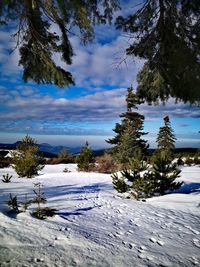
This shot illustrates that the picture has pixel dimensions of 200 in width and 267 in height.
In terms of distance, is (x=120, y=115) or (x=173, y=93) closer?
(x=173, y=93)

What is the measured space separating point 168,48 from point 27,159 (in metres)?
10.5

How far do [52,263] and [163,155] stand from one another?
7.08 metres

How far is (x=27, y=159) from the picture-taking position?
551 inches

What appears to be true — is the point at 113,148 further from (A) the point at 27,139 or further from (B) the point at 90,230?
(B) the point at 90,230

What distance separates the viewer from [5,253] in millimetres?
3424

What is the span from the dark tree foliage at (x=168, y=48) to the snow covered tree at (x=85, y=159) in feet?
38.8

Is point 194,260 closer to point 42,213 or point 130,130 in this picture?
point 42,213

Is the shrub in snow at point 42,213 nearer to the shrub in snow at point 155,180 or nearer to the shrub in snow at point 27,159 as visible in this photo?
the shrub in snow at point 155,180

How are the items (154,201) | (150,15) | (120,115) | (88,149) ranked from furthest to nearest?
(120,115)
(88,149)
(154,201)
(150,15)

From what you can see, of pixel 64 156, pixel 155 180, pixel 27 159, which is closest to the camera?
pixel 155 180

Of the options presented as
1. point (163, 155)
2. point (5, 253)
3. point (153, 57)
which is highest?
point (153, 57)

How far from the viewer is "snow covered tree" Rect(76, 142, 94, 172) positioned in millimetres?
17875

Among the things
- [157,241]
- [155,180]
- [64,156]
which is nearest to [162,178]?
[155,180]

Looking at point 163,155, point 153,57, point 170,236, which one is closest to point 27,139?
point 163,155
